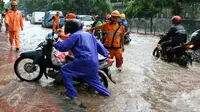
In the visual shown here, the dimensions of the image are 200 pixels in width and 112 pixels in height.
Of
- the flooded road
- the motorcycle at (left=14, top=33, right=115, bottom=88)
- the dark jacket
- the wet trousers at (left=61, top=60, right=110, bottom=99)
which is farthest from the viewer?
the dark jacket

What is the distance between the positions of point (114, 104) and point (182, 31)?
5784mm

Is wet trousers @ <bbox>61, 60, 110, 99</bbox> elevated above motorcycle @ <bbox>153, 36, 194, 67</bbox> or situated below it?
above

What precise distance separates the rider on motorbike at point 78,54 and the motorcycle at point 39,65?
2.37ft

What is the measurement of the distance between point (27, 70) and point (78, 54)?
1.80 m

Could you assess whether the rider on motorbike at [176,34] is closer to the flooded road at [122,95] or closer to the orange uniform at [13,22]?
the flooded road at [122,95]

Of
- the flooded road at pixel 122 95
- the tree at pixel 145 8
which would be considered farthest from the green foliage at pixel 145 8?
the flooded road at pixel 122 95

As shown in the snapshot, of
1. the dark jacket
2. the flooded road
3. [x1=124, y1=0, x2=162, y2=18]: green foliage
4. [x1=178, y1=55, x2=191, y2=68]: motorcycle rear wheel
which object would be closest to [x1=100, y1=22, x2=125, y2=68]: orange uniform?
the flooded road

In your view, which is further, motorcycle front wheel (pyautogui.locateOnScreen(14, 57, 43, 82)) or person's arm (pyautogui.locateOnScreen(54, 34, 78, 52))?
motorcycle front wheel (pyautogui.locateOnScreen(14, 57, 43, 82))

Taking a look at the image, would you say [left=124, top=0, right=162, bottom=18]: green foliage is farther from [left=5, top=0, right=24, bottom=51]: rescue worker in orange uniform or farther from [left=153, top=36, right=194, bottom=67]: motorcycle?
[left=5, top=0, right=24, bottom=51]: rescue worker in orange uniform

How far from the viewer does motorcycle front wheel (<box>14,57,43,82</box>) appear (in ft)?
23.2

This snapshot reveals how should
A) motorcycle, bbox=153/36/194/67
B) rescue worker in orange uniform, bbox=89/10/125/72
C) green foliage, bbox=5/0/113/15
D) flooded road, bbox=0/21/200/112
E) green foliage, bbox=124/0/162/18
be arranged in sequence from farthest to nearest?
1. green foliage, bbox=5/0/113/15
2. green foliage, bbox=124/0/162/18
3. motorcycle, bbox=153/36/194/67
4. rescue worker in orange uniform, bbox=89/10/125/72
5. flooded road, bbox=0/21/200/112

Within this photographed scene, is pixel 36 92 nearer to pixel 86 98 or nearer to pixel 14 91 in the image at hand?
pixel 14 91

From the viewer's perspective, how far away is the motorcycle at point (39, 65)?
22.2ft

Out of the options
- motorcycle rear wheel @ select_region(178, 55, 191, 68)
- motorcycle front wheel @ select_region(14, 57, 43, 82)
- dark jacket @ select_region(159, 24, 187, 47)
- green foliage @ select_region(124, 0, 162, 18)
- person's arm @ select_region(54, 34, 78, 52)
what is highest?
green foliage @ select_region(124, 0, 162, 18)
